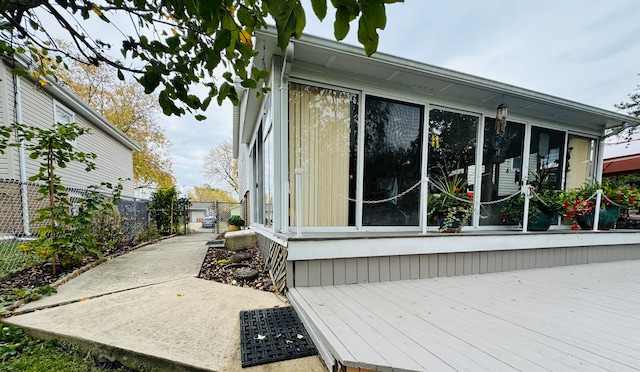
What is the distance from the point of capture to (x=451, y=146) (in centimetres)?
430

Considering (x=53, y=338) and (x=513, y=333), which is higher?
(x=513, y=333)

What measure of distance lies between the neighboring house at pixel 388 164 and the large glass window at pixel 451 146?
0.02 metres

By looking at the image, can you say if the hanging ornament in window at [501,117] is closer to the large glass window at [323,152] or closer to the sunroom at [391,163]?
the sunroom at [391,163]

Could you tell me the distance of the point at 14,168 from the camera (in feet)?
17.5

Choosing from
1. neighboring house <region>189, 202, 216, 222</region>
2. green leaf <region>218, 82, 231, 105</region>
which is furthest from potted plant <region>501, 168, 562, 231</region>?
neighboring house <region>189, 202, 216, 222</region>

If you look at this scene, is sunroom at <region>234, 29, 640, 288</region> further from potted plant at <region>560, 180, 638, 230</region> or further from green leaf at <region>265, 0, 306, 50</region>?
green leaf at <region>265, 0, 306, 50</region>

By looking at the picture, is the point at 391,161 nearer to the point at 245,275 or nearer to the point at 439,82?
the point at 439,82

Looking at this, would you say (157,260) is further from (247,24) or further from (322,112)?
(247,24)

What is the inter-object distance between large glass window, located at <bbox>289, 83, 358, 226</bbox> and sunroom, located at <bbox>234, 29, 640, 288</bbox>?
1 centimetres

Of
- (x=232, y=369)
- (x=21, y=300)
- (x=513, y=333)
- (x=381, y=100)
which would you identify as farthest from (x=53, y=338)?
(x=381, y=100)

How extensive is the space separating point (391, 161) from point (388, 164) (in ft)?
0.24

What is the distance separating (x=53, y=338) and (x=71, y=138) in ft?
8.78

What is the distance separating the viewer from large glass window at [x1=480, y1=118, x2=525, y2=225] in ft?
14.9

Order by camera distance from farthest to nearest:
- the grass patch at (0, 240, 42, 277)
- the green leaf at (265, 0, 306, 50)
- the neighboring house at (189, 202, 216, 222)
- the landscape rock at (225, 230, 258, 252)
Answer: the neighboring house at (189, 202, 216, 222) < the landscape rock at (225, 230, 258, 252) < the grass patch at (0, 240, 42, 277) < the green leaf at (265, 0, 306, 50)
